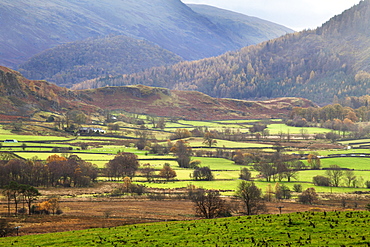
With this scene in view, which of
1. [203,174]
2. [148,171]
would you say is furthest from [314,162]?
[148,171]

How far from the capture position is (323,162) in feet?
391

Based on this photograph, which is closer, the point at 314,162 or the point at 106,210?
the point at 106,210

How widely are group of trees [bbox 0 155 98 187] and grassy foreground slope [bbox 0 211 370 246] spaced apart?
51909 mm

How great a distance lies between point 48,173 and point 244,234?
6940 cm

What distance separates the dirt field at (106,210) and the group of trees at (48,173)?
5.64m

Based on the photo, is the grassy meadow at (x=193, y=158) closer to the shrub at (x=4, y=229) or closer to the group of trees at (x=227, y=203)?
the group of trees at (x=227, y=203)

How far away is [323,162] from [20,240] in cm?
10055

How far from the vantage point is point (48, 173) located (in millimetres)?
89625

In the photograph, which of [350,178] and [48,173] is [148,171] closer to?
[48,173]

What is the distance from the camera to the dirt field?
160 feet

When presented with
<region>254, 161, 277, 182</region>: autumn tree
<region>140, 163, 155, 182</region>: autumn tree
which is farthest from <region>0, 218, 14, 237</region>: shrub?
<region>254, 161, 277, 182</region>: autumn tree

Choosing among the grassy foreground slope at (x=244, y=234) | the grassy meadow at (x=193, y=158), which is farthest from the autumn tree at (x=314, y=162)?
the grassy foreground slope at (x=244, y=234)

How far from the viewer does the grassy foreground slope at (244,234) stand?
2645 centimetres

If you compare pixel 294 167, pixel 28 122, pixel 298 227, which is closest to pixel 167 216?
pixel 298 227
